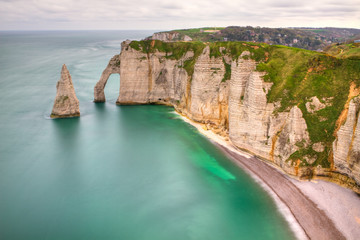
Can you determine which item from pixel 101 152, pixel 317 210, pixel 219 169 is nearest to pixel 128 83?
pixel 101 152

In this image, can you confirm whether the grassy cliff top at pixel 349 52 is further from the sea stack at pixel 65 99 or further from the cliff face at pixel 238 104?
the sea stack at pixel 65 99

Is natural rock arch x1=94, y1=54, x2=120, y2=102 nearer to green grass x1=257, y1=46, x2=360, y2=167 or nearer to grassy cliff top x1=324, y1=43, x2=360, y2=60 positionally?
green grass x1=257, y1=46, x2=360, y2=167

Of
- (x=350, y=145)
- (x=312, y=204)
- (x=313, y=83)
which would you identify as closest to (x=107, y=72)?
(x=313, y=83)

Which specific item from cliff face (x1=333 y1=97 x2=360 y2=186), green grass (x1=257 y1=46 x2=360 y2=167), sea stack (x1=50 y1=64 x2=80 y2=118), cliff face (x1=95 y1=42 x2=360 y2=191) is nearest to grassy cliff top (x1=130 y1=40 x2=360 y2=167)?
green grass (x1=257 y1=46 x2=360 y2=167)

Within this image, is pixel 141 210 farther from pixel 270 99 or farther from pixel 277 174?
pixel 270 99

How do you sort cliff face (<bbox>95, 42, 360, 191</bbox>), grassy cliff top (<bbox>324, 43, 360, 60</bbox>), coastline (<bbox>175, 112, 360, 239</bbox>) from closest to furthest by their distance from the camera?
coastline (<bbox>175, 112, 360, 239</bbox>) < cliff face (<bbox>95, 42, 360, 191</bbox>) < grassy cliff top (<bbox>324, 43, 360, 60</bbox>)

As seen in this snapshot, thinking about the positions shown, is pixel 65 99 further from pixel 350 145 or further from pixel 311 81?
pixel 350 145

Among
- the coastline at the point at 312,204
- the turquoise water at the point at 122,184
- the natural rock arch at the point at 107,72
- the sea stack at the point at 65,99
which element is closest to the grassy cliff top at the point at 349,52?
the coastline at the point at 312,204
